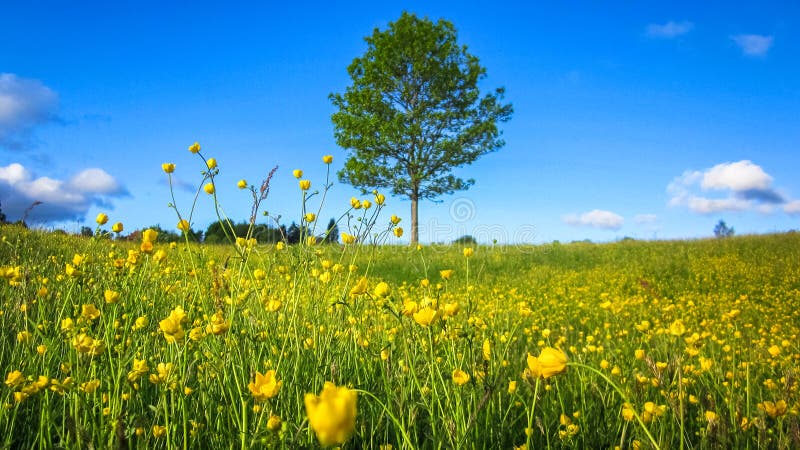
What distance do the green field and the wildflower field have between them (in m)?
0.01

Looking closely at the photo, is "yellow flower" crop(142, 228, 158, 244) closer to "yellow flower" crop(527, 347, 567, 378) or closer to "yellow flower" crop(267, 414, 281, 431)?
"yellow flower" crop(267, 414, 281, 431)

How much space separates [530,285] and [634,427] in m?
6.79

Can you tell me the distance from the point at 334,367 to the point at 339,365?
45 cm

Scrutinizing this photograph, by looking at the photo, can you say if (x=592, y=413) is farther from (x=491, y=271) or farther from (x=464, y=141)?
(x=464, y=141)

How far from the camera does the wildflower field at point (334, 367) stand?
4.83 ft

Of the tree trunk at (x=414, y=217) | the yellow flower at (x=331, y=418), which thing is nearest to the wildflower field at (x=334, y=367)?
the yellow flower at (x=331, y=418)

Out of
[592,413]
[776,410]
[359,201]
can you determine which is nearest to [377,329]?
[359,201]

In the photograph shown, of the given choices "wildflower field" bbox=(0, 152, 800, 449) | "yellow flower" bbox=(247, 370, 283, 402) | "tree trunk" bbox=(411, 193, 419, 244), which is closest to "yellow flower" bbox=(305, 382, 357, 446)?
"wildflower field" bbox=(0, 152, 800, 449)

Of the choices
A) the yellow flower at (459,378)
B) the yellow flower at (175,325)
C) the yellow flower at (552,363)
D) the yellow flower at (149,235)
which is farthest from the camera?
the yellow flower at (149,235)

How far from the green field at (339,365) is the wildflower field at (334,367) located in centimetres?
1

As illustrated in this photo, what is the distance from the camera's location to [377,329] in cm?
269

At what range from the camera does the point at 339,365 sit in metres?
2.01

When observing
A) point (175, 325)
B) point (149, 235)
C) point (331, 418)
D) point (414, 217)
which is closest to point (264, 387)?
point (175, 325)

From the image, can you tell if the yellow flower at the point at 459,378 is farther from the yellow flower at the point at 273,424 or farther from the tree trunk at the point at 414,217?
the tree trunk at the point at 414,217
